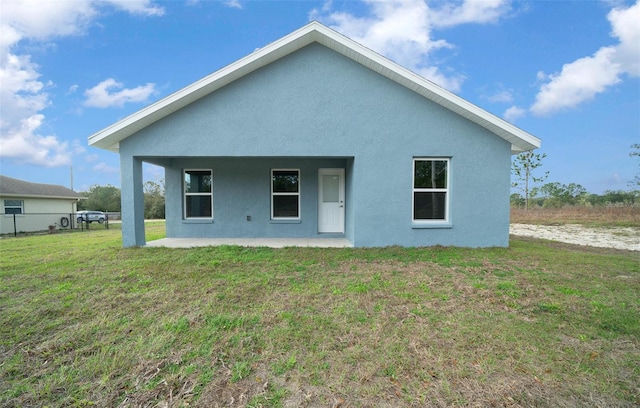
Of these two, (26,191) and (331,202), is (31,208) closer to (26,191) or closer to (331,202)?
(26,191)

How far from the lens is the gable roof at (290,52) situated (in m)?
7.09

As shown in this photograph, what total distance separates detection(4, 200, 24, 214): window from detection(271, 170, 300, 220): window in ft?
61.6

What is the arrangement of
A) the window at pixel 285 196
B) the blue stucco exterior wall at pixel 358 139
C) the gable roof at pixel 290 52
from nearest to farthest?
the gable roof at pixel 290 52
the blue stucco exterior wall at pixel 358 139
the window at pixel 285 196

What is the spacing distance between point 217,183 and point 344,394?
856 cm

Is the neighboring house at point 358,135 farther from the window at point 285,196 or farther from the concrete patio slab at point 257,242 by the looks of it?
the window at point 285,196

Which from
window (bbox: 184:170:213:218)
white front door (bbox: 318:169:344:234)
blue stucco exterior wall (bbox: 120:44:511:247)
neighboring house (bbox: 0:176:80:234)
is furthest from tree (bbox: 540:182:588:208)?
neighboring house (bbox: 0:176:80:234)

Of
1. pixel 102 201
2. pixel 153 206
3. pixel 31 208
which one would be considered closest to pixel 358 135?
pixel 31 208

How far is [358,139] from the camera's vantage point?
7676mm

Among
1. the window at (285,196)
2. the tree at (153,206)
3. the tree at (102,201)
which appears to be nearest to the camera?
the window at (285,196)

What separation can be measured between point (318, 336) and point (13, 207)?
2359 cm

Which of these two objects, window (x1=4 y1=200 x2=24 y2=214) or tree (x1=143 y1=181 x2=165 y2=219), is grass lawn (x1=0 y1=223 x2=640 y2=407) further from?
tree (x1=143 y1=181 x2=165 y2=219)

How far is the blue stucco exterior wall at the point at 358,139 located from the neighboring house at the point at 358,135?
0.03 m

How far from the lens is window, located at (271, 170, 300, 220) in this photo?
961 centimetres

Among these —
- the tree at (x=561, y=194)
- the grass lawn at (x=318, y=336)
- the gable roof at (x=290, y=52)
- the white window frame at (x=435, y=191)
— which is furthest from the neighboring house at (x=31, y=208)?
the tree at (x=561, y=194)
